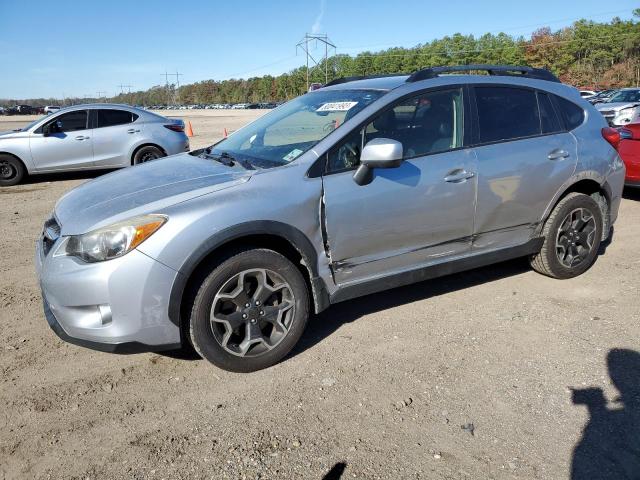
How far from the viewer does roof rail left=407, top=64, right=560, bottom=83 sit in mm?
3951

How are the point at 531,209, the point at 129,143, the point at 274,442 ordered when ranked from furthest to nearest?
the point at 129,143, the point at 531,209, the point at 274,442

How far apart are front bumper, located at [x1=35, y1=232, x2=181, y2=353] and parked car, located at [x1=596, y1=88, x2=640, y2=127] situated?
44.9 ft

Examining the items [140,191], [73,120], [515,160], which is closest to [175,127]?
[73,120]

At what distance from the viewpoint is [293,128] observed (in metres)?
4.04

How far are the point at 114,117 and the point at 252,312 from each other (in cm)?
897

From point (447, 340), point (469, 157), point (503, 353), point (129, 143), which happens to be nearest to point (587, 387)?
point (503, 353)

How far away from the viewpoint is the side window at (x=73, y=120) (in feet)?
34.0

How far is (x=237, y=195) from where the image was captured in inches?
123

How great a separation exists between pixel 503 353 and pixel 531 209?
1.38 meters

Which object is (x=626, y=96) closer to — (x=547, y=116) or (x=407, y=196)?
(x=547, y=116)

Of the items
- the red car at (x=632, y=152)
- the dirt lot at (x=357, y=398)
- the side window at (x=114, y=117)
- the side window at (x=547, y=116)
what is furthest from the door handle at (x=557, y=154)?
the side window at (x=114, y=117)

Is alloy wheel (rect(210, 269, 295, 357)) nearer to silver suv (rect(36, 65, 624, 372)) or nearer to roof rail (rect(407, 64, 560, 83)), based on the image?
silver suv (rect(36, 65, 624, 372))

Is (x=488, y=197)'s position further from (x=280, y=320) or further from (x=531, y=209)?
(x=280, y=320)

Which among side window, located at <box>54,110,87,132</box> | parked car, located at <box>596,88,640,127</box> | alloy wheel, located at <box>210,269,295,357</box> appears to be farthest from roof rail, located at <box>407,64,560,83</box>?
parked car, located at <box>596,88,640,127</box>
